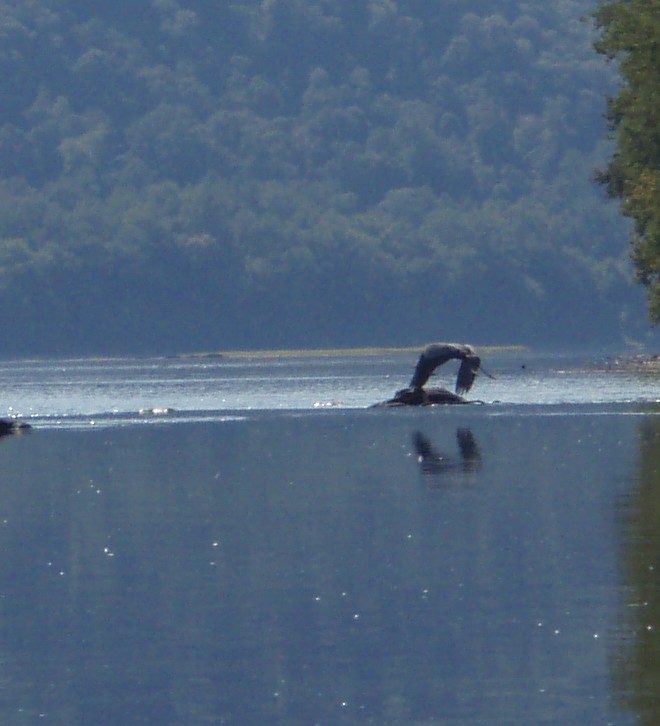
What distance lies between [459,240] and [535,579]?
182005mm

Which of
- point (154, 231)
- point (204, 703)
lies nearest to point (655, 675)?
point (204, 703)

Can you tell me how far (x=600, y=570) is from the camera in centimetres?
1903

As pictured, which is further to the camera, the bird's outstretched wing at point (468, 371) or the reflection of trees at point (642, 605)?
the bird's outstretched wing at point (468, 371)

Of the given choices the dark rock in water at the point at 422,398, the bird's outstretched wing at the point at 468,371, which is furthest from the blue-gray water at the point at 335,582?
the dark rock in water at the point at 422,398

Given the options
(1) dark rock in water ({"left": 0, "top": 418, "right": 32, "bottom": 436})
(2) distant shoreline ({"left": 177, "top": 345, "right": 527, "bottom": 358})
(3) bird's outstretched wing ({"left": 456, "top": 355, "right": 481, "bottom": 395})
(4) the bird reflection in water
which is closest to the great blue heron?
(3) bird's outstretched wing ({"left": 456, "top": 355, "right": 481, "bottom": 395})

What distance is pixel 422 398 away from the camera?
54.8 m

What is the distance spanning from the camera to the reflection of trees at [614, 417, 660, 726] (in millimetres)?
13859

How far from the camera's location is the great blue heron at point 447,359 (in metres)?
52.7

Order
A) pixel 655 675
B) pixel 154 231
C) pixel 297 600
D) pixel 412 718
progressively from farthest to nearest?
pixel 154 231, pixel 297 600, pixel 655 675, pixel 412 718

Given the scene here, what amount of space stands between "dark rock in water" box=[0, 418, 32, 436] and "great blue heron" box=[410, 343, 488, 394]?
10.3 m

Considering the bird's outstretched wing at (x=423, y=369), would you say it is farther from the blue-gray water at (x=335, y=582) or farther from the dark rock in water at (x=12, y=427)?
the blue-gray water at (x=335, y=582)

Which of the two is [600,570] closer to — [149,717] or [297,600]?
[297,600]

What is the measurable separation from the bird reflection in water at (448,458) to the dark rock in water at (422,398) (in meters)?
15.1

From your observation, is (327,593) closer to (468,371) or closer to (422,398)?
(422,398)
